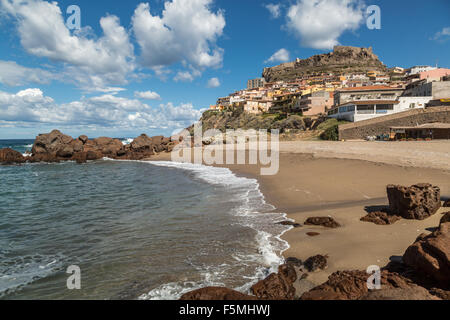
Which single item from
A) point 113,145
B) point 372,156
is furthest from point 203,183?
point 113,145

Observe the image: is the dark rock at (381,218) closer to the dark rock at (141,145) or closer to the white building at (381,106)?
the white building at (381,106)

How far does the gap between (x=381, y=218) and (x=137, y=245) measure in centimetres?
810

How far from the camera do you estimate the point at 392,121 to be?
102ft

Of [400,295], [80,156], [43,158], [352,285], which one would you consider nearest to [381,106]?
[352,285]

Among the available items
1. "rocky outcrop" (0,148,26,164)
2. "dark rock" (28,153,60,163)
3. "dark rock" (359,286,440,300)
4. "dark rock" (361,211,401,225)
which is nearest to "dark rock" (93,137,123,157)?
"dark rock" (28,153,60,163)

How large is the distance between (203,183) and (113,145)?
38.4 meters

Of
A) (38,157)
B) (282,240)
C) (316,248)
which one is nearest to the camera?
(316,248)

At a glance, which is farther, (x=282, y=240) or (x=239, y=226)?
(x=239, y=226)

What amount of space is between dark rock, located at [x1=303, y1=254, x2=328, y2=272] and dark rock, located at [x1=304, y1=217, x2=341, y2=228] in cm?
241

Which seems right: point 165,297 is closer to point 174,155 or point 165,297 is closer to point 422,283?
→ point 422,283

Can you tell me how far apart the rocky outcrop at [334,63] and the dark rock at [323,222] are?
133844 millimetres

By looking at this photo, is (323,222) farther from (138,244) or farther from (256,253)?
(138,244)

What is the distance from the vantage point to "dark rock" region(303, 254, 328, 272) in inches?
228

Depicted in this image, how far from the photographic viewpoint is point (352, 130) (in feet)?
106
